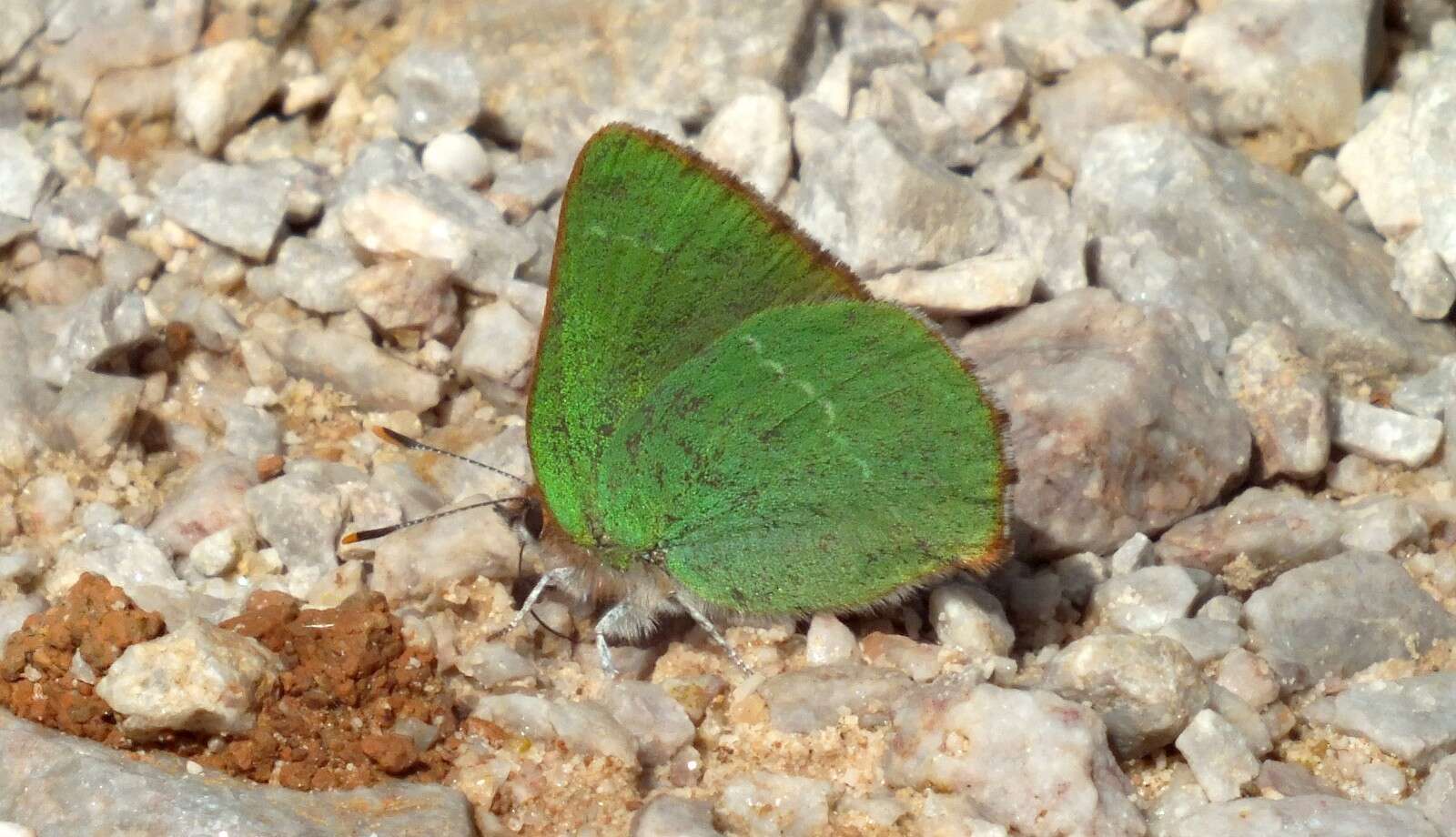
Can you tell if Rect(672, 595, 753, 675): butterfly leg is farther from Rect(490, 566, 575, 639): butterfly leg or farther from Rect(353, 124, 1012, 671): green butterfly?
Rect(490, 566, 575, 639): butterfly leg

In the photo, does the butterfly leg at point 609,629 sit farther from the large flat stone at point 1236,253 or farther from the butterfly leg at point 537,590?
the large flat stone at point 1236,253

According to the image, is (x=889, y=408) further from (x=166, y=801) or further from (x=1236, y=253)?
(x=1236, y=253)

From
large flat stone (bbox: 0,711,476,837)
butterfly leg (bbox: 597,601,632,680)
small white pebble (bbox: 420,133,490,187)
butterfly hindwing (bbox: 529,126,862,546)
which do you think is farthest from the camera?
small white pebble (bbox: 420,133,490,187)

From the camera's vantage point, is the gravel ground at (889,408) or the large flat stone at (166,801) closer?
the large flat stone at (166,801)

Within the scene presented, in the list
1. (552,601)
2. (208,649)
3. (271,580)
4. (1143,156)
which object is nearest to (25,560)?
(271,580)

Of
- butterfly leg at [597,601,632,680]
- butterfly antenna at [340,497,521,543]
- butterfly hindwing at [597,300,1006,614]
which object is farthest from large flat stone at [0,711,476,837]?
butterfly hindwing at [597,300,1006,614]

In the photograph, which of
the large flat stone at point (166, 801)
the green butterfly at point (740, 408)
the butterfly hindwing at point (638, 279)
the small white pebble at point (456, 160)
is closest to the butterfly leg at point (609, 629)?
the green butterfly at point (740, 408)
